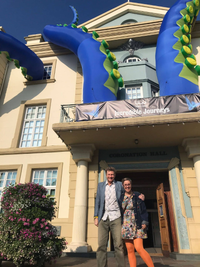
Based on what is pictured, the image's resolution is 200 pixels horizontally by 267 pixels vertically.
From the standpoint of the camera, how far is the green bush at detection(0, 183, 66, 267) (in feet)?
16.1

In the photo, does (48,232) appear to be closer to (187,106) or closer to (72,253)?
(72,253)

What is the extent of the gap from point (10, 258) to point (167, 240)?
581 cm

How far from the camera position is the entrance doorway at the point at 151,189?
34.1ft

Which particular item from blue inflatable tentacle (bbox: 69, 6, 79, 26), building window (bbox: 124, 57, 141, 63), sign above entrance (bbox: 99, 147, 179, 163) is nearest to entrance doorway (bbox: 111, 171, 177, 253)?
sign above entrance (bbox: 99, 147, 179, 163)

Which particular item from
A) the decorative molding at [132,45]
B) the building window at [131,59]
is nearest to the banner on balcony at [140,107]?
the building window at [131,59]

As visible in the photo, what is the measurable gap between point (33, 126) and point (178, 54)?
8418 millimetres

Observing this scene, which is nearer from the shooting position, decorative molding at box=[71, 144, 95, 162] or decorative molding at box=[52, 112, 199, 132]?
decorative molding at box=[52, 112, 199, 132]

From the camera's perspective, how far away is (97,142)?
9.16 meters

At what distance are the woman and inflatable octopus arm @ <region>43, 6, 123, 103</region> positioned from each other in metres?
6.44

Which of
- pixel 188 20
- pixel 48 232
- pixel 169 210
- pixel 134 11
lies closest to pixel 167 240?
pixel 169 210

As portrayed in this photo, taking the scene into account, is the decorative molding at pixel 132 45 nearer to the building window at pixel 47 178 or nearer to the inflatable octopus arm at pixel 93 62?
the inflatable octopus arm at pixel 93 62

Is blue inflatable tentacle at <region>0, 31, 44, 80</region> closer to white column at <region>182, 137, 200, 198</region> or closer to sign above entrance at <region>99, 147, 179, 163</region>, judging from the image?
sign above entrance at <region>99, 147, 179, 163</region>

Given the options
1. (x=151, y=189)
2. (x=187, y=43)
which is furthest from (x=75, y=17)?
(x=151, y=189)

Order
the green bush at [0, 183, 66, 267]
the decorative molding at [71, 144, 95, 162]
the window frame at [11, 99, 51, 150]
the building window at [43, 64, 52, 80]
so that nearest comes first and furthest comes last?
the green bush at [0, 183, 66, 267]
the decorative molding at [71, 144, 95, 162]
the window frame at [11, 99, 51, 150]
the building window at [43, 64, 52, 80]
